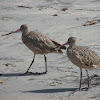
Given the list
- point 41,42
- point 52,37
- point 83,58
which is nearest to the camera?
point 83,58

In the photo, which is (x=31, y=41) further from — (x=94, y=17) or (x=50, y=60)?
(x=94, y=17)

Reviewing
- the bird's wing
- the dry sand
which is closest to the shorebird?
the dry sand

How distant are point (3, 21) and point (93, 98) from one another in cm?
639

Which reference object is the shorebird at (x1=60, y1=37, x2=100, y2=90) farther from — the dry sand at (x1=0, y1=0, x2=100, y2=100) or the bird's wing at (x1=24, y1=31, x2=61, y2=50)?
the bird's wing at (x1=24, y1=31, x2=61, y2=50)

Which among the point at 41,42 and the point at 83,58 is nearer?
the point at 83,58

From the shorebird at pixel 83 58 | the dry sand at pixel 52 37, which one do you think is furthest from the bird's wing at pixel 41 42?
the shorebird at pixel 83 58

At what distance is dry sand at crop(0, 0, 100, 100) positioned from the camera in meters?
7.00

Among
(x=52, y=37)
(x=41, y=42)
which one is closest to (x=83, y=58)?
(x=41, y=42)

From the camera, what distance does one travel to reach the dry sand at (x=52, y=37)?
7.00 metres

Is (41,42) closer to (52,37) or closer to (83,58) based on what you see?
(83,58)

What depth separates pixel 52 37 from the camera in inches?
424

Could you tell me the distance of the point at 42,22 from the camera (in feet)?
39.7

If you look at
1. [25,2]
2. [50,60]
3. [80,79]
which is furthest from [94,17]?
[80,79]

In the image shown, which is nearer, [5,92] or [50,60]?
[5,92]
